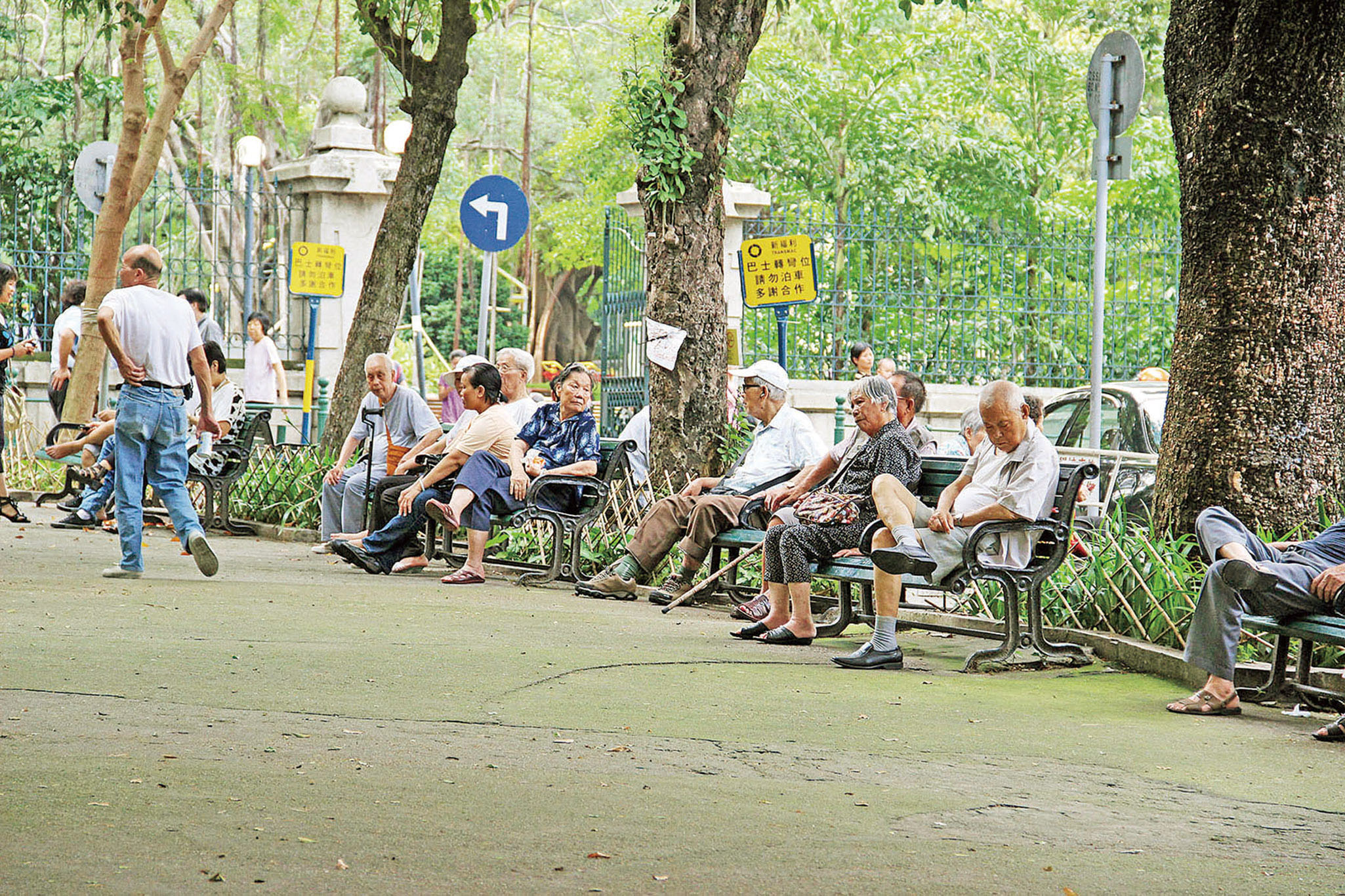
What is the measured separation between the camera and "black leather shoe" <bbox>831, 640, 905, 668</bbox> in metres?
7.77

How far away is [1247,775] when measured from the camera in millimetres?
5543

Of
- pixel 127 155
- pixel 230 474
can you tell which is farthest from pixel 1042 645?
pixel 127 155

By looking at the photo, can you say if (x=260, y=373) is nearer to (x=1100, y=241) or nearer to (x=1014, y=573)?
(x=1100, y=241)

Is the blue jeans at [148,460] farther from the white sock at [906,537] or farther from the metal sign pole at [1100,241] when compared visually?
the metal sign pole at [1100,241]

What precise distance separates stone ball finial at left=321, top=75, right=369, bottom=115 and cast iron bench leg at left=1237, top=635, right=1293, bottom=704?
48.2ft

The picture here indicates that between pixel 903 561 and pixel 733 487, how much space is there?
2.54 meters

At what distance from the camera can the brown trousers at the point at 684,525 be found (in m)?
10.0

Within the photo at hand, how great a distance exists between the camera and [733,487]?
33.4ft

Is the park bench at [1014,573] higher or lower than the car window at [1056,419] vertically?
lower

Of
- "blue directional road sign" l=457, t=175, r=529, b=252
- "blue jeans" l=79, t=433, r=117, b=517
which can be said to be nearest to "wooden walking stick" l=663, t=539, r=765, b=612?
"blue directional road sign" l=457, t=175, r=529, b=252

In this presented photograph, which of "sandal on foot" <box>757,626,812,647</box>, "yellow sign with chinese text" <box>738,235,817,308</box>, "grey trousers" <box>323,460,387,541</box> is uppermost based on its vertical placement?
"yellow sign with chinese text" <box>738,235,817,308</box>

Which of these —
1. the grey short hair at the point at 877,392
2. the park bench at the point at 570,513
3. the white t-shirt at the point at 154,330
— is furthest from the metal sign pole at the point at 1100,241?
the white t-shirt at the point at 154,330

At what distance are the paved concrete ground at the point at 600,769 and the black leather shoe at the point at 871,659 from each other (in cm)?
11

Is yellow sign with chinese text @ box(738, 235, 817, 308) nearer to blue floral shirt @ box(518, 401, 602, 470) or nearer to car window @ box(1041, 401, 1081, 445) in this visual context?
blue floral shirt @ box(518, 401, 602, 470)
